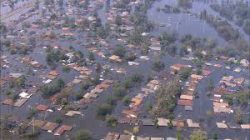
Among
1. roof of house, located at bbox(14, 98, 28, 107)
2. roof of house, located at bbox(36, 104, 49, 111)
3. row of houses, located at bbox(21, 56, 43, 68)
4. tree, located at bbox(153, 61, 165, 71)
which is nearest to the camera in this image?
roof of house, located at bbox(36, 104, 49, 111)

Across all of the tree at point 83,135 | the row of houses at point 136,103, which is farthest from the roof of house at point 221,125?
the tree at point 83,135

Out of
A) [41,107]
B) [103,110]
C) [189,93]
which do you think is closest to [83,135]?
[103,110]

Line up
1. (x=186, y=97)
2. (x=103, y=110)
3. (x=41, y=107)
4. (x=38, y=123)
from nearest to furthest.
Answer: (x=38, y=123)
(x=103, y=110)
(x=41, y=107)
(x=186, y=97)

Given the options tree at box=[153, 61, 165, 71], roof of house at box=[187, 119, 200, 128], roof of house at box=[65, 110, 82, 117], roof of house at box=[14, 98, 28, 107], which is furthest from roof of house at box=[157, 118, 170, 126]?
roof of house at box=[14, 98, 28, 107]

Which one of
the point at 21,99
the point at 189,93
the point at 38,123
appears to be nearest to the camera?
the point at 38,123

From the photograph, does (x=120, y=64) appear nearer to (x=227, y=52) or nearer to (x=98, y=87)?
(x=98, y=87)

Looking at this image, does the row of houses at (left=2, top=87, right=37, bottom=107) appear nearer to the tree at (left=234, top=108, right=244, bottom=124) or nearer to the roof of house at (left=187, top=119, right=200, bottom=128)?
the roof of house at (left=187, top=119, right=200, bottom=128)

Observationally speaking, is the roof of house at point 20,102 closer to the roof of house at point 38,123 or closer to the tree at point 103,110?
the roof of house at point 38,123

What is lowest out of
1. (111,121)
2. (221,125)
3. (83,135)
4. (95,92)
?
(221,125)

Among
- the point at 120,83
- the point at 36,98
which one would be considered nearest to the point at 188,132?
the point at 120,83

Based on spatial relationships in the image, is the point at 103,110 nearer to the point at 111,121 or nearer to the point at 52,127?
the point at 111,121

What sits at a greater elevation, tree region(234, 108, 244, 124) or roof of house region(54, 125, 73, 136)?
roof of house region(54, 125, 73, 136)

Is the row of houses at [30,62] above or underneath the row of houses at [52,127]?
above
